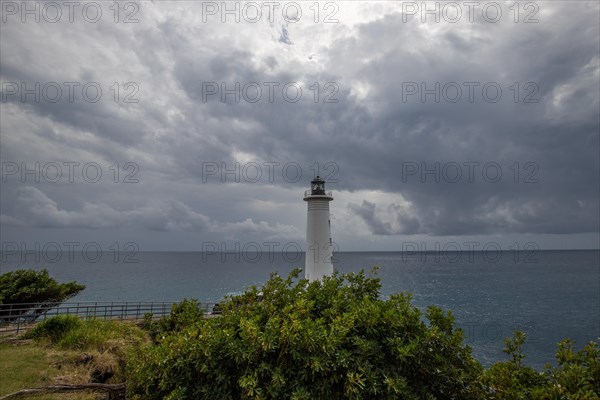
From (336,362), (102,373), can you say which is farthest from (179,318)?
(336,362)

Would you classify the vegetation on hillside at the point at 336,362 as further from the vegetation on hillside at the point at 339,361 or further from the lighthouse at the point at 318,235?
the lighthouse at the point at 318,235

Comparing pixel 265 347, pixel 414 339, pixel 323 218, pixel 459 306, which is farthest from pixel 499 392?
pixel 459 306

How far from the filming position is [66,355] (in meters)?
13.6

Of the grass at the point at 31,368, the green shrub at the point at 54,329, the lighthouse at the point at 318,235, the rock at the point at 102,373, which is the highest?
the lighthouse at the point at 318,235

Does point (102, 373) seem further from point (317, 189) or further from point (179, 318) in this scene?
point (317, 189)

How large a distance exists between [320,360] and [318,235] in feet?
61.5

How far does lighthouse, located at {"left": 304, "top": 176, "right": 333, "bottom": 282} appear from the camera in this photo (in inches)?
991

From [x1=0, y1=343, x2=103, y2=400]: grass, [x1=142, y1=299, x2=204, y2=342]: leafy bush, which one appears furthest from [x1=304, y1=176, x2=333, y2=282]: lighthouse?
[x1=0, y1=343, x2=103, y2=400]: grass

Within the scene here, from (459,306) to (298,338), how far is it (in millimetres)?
63122

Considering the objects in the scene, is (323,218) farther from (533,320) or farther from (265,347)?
(533,320)

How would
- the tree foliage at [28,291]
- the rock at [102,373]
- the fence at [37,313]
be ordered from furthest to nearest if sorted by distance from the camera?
the tree foliage at [28,291]
the fence at [37,313]
the rock at [102,373]

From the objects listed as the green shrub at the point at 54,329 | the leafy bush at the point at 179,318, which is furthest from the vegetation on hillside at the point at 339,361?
the green shrub at the point at 54,329

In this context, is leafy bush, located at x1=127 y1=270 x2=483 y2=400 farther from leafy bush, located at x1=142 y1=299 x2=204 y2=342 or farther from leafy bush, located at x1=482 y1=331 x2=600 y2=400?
leafy bush, located at x1=142 y1=299 x2=204 y2=342

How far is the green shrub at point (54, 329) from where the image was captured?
15758 millimetres
